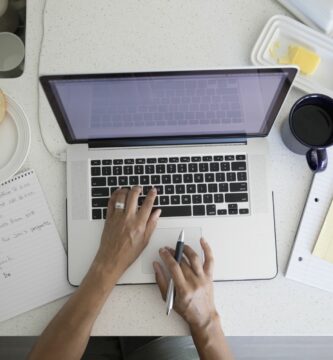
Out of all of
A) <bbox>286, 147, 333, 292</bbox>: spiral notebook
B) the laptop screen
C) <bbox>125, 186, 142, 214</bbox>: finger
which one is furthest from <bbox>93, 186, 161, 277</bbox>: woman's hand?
<bbox>286, 147, 333, 292</bbox>: spiral notebook

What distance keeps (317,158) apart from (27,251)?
544 millimetres

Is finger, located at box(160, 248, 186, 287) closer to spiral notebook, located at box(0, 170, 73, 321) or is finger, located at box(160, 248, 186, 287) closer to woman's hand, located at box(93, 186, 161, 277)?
woman's hand, located at box(93, 186, 161, 277)

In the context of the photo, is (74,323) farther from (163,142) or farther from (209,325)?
(163,142)

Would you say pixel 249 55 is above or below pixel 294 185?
above

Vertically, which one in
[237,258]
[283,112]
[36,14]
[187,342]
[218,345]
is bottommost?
[187,342]

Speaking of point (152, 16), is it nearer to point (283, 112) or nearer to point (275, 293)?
point (283, 112)

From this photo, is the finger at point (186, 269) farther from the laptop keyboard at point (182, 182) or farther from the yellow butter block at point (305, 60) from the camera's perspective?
the yellow butter block at point (305, 60)

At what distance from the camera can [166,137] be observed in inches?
29.9

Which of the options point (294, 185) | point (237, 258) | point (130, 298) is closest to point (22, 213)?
point (130, 298)

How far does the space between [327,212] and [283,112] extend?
0.20 metres

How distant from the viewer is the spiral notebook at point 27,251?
0.74m

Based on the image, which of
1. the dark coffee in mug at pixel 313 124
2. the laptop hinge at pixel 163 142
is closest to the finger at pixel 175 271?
the laptop hinge at pixel 163 142

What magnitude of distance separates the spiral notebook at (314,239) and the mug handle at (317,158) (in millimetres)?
31

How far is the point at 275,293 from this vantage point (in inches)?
29.2
